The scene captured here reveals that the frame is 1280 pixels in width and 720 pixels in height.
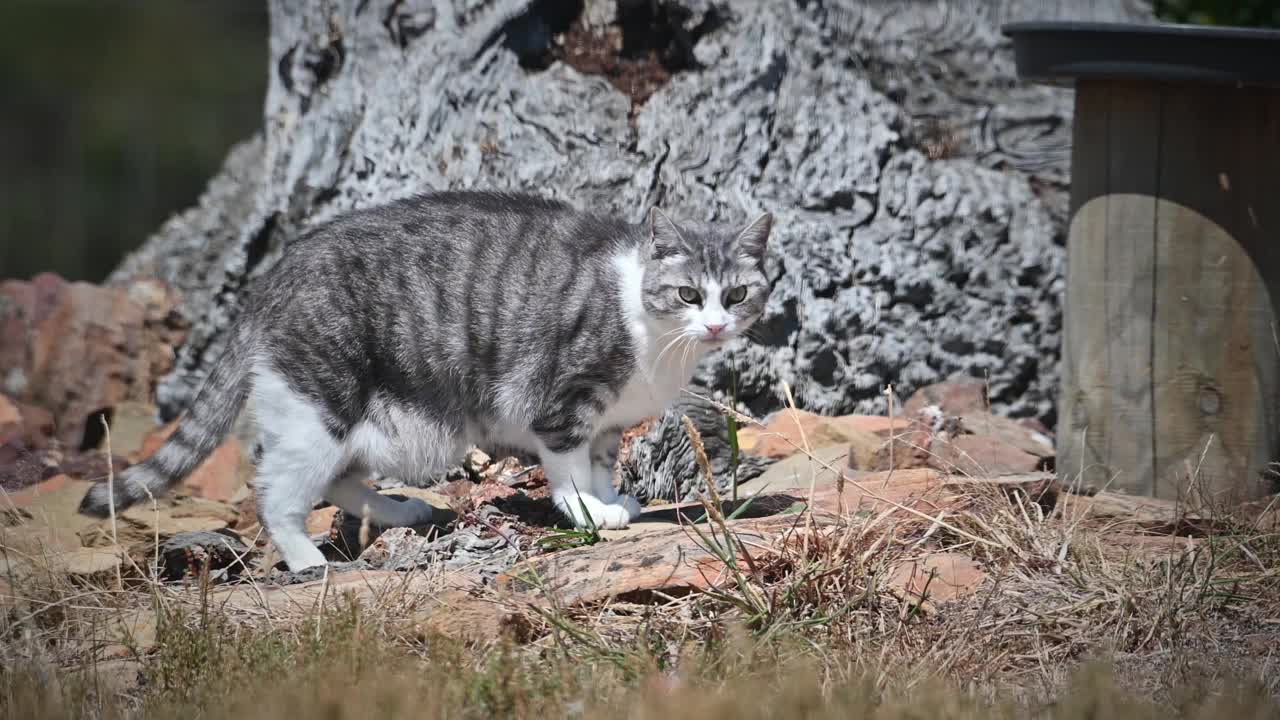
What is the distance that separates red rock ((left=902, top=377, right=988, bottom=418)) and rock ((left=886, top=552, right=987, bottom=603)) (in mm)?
1719

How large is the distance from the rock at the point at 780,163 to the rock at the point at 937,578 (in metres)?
1.78

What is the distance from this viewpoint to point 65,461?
5.68m

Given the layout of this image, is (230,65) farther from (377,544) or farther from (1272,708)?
(1272,708)

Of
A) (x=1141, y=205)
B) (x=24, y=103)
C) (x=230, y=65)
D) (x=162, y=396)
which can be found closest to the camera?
(x=1141, y=205)

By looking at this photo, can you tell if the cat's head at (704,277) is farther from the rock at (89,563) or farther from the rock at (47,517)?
the rock at (47,517)

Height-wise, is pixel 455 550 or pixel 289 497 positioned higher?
pixel 289 497

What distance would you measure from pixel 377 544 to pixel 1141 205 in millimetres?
3097

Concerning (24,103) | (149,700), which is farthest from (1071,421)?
(24,103)

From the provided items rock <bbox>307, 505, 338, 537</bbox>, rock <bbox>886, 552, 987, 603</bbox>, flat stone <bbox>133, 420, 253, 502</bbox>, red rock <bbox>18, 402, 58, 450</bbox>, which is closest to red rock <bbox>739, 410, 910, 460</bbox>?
rock <bbox>886, 552, 987, 603</bbox>

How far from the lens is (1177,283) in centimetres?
474

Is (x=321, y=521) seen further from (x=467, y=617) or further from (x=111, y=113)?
(x=111, y=113)

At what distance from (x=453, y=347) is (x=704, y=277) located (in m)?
0.92

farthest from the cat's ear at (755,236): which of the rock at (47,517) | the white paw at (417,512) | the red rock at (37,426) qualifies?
the red rock at (37,426)

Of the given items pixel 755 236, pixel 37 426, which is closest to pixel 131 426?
pixel 37 426
